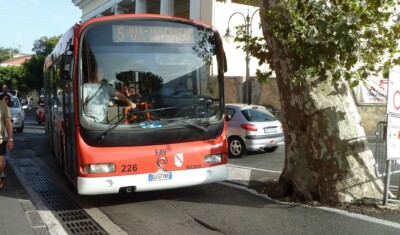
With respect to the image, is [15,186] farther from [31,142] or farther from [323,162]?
[31,142]

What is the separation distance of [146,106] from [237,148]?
19.3ft

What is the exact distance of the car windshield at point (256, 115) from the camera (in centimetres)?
1206

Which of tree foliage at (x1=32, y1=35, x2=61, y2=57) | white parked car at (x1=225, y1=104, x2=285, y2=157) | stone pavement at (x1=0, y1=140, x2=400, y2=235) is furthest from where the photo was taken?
tree foliage at (x1=32, y1=35, x2=61, y2=57)

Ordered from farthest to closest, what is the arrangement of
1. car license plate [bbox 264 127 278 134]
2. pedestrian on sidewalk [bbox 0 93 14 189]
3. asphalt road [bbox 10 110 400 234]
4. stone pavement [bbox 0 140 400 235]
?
car license plate [bbox 264 127 278 134], pedestrian on sidewalk [bbox 0 93 14 189], stone pavement [bbox 0 140 400 235], asphalt road [bbox 10 110 400 234]

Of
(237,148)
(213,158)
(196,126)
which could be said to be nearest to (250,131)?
(237,148)

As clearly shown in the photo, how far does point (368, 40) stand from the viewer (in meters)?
6.01

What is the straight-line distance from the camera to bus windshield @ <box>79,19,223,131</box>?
20.3 feet

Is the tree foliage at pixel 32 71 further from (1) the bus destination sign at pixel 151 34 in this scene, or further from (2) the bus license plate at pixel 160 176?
(2) the bus license plate at pixel 160 176

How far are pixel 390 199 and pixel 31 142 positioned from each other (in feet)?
42.4

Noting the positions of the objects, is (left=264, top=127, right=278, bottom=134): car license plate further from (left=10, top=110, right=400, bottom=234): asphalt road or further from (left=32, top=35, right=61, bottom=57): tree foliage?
(left=32, top=35, right=61, bottom=57): tree foliage

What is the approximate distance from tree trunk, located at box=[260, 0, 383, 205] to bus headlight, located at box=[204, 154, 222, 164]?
3.84 feet

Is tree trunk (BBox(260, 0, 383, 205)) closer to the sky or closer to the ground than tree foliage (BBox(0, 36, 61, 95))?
closer to the ground

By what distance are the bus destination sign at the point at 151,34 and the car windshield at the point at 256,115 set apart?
557 centimetres

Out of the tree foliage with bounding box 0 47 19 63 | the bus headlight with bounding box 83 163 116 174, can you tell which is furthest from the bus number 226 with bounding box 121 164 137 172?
the tree foliage with bounding box 0 47 19 63
